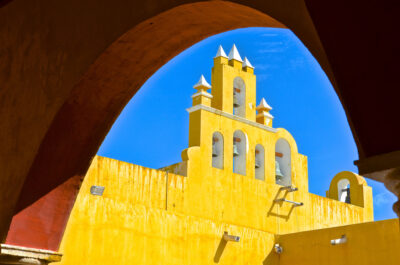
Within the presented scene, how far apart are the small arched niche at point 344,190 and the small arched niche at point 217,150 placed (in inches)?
149

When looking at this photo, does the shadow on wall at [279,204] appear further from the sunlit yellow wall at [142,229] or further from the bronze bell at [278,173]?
the sunlit yellow wall at [142,229]

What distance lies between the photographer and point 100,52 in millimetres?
3334

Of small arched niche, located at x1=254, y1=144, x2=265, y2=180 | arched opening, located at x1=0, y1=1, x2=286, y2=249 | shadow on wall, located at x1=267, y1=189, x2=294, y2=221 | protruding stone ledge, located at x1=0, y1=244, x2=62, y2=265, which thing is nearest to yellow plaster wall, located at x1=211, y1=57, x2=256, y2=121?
small arched niche, located at x1=254, y1=144, x2=265, y2=180

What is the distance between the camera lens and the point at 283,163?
43.7 ft

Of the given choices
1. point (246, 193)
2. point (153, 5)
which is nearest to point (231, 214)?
point (246, 193)

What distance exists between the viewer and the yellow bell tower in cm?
1216

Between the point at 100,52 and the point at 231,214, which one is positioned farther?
the point at 231,214

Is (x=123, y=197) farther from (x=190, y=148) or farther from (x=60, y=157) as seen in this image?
(x=60, y=157)

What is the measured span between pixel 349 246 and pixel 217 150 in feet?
10.3

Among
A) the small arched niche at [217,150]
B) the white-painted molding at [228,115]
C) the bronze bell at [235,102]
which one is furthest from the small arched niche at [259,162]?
the small arched niche at [217,150]

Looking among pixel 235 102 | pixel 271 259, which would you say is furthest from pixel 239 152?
pixel 271 259

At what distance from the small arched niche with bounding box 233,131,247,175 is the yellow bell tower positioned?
0.44 m

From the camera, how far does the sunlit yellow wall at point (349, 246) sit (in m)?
9.27

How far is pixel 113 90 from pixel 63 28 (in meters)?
0.45
